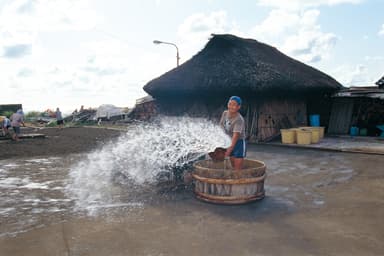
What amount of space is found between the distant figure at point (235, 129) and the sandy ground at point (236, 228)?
94 cm

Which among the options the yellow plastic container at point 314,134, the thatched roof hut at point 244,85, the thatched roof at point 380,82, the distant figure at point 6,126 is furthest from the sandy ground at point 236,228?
the distant figure at point 6,126

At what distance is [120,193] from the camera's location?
6.95 m

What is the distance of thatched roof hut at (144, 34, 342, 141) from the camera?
15363 mm

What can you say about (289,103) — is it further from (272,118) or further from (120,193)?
(120,193)

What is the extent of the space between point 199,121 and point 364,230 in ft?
40.9

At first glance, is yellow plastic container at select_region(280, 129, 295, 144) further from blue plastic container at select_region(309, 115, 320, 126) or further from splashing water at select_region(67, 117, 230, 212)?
splashing water at select_region(67, 117, 230, 212)

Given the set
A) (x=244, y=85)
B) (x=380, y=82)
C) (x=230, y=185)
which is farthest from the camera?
(x=380, y=82)

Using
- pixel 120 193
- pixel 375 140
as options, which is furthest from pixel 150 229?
pixel 375 140

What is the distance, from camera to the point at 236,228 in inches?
193

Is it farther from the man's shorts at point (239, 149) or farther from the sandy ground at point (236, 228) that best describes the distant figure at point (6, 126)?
the man's shorts at point (239, 149)

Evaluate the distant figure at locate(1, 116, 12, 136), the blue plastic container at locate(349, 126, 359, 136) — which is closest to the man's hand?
the blue plastic container at locate(349, 126, 359, 136)

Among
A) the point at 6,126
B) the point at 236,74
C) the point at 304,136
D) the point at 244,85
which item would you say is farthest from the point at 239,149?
the point at 6,126

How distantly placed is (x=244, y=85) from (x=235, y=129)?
9106 millimetres

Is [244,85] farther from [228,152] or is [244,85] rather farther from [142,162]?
[228,152]
